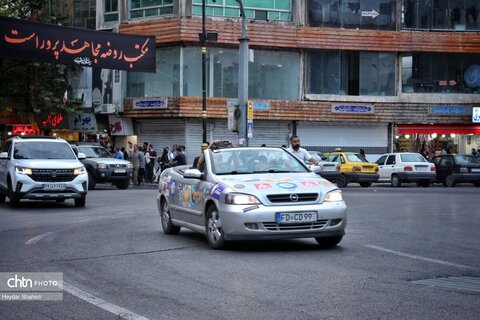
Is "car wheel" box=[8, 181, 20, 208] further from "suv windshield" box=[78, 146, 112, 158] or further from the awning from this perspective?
the awning

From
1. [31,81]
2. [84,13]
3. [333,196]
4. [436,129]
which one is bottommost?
[333,196]

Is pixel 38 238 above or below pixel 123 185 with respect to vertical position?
above

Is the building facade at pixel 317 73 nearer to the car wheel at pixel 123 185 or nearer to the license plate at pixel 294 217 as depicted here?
the car wheel at pixel 123 185

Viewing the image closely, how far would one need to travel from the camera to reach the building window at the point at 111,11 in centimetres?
4419

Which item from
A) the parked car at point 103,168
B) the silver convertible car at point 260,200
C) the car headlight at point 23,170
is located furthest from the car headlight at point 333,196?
the parked car at point 103,168

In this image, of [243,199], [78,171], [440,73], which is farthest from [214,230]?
[440,73]

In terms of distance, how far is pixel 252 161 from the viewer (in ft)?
38.8

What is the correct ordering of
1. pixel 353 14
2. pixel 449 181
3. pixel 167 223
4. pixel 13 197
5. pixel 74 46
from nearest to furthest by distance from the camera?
pixel 167 223 → pixel 13 197 → pixel 74 46 → pixel 449 181 → pixel 353 14

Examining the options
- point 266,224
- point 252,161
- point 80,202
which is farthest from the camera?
point 80,202

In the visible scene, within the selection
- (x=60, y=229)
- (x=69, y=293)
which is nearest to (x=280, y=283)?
(x=69, y=293)

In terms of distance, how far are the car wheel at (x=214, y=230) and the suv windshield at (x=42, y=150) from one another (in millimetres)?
10130

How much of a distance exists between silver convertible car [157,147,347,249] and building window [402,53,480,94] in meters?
34.8

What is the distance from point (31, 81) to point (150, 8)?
25.1 ft

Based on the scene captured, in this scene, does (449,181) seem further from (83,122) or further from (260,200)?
(260,200)
